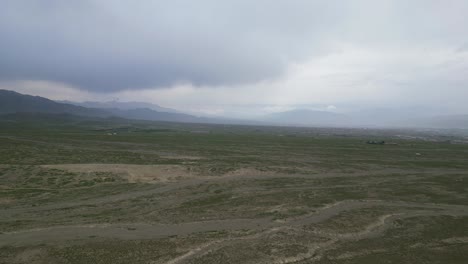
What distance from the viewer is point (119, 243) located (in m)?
17.6

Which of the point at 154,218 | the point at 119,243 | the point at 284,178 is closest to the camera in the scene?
the point at 119,243

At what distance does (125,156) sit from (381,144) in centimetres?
7901

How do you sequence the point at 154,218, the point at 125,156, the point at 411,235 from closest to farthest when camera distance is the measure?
the point at 411,235, the point at 154,218, the point at 125,156

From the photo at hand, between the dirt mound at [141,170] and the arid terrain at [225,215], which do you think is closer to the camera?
the arid terrain at [225,215]

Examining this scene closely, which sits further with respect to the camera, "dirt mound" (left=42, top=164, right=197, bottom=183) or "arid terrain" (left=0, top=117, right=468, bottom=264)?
"dirt mound" (left=42, top=164, right=197, bottom=183)

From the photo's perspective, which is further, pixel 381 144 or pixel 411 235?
pixel 381 144

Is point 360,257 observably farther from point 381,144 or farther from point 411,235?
point 381,144

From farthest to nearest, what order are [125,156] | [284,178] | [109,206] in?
[125,156]
[284,178]
[109,206]

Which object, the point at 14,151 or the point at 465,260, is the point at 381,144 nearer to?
the point at 465,260

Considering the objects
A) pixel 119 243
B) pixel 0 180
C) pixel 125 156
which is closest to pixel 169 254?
pixel 119 243

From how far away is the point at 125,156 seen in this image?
55.8m

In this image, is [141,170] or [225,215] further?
[141,170]

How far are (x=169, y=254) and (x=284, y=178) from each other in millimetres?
25870

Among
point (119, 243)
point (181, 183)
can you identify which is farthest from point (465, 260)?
point (181, 183)
